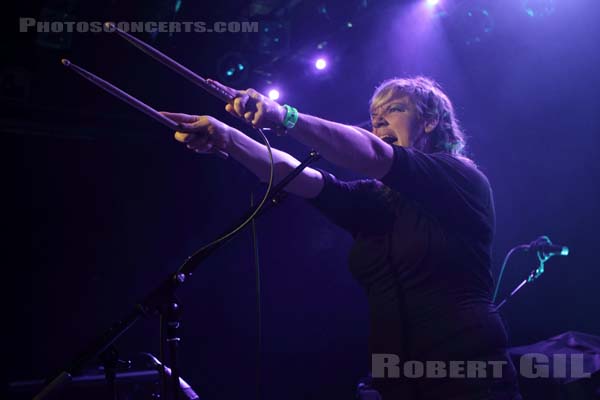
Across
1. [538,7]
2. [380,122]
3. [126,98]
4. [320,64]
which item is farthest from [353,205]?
[538,7]

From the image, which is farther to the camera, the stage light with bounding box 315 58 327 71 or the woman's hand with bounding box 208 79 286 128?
the stage light with bounding box 315 58 327 71

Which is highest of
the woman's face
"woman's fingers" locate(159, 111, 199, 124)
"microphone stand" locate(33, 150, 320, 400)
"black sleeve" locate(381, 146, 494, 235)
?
the woman's face

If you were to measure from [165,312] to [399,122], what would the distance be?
1.18 m

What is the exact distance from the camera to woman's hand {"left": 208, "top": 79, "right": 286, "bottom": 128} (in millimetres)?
1324

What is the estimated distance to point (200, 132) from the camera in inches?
68.5

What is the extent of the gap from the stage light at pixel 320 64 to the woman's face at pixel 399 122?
286 cm

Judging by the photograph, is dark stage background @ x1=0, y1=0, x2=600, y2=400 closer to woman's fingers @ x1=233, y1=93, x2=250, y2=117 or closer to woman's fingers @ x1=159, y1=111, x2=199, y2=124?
woman's fingers @ x1=159, y1=111, x2=199, y2=124

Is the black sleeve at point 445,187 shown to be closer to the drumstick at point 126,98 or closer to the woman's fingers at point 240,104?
the woman's fingers at point 240,104

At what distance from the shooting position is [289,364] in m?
5.26

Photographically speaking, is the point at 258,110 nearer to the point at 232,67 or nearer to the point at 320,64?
the point at 232,67

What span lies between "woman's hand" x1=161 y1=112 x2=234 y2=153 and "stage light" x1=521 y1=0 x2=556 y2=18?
3.69 metres

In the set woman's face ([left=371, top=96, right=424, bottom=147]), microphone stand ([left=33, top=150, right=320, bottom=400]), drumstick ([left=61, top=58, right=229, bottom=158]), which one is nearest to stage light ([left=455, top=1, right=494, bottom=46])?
woman's face ([left=371, top=96, right=424, bottom=147])

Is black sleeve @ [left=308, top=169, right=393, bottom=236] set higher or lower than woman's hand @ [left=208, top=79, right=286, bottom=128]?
lower

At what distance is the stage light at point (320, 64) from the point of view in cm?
495
